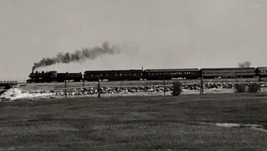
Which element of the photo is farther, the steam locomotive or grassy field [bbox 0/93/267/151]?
the steam locomotive

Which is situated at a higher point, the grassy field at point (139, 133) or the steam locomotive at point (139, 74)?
the steam locomotive at point (139, 74)

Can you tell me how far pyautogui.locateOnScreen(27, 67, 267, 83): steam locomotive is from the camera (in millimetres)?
62500

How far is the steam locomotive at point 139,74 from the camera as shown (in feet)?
205

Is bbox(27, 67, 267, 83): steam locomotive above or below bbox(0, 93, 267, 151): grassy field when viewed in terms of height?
above

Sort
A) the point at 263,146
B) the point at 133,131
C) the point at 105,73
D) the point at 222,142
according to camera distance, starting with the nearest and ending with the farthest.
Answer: the point at 263,146, the point at 222,142, the point at 133,131, the point at 105,73

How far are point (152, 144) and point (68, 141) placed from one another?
2.24 m

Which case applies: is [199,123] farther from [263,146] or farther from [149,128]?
[263,146]

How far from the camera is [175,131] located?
10.1 m

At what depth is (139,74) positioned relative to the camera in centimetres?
6669

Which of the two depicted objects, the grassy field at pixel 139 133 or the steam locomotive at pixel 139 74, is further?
the steam locomotive at pixel 139 74

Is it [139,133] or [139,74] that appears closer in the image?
[139,133]

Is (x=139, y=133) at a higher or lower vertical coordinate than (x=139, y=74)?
lower

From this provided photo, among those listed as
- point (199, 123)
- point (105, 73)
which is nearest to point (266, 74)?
point (105, 73)

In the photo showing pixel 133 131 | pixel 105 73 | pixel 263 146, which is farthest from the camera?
pixel 105 73
